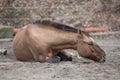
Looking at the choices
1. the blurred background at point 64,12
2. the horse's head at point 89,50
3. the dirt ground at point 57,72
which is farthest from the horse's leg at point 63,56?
the blurred background at point 64,12

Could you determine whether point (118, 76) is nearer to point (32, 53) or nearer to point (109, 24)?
point (32, 53)

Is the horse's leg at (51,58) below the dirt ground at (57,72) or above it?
below

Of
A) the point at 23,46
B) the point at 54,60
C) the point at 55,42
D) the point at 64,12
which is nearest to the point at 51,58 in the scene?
A: the point at 54,60

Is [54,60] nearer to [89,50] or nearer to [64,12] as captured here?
[89,50]

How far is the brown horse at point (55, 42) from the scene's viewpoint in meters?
7.29

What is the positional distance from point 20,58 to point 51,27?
108cm

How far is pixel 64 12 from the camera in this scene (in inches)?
589

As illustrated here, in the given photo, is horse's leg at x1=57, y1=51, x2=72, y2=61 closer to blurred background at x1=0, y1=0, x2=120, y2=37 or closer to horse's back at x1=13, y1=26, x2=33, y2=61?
horse's back at x1=13, y1=26, x2=33, y2=61

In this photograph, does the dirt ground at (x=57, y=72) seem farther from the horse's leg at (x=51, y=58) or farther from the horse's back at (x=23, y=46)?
the horse's back at (x=23, y=46)

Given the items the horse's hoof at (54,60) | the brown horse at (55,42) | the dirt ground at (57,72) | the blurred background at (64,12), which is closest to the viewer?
the dirt ground at (57,72)

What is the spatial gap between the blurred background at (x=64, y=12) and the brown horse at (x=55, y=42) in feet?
21.0

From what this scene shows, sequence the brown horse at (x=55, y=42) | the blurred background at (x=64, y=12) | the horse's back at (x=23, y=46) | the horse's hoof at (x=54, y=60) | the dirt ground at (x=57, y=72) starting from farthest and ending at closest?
1. the blurred background at (x=64, y=12)
2. the horse's back at (x=23, y=46)
3. the brown horse at (x=55, y=42)
4. the horse's hoof at (x=54, y=60)
5. the dirt ground at (x=57, y=72)

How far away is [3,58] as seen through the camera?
27.6ft

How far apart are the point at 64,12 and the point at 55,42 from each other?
768 centimetres
